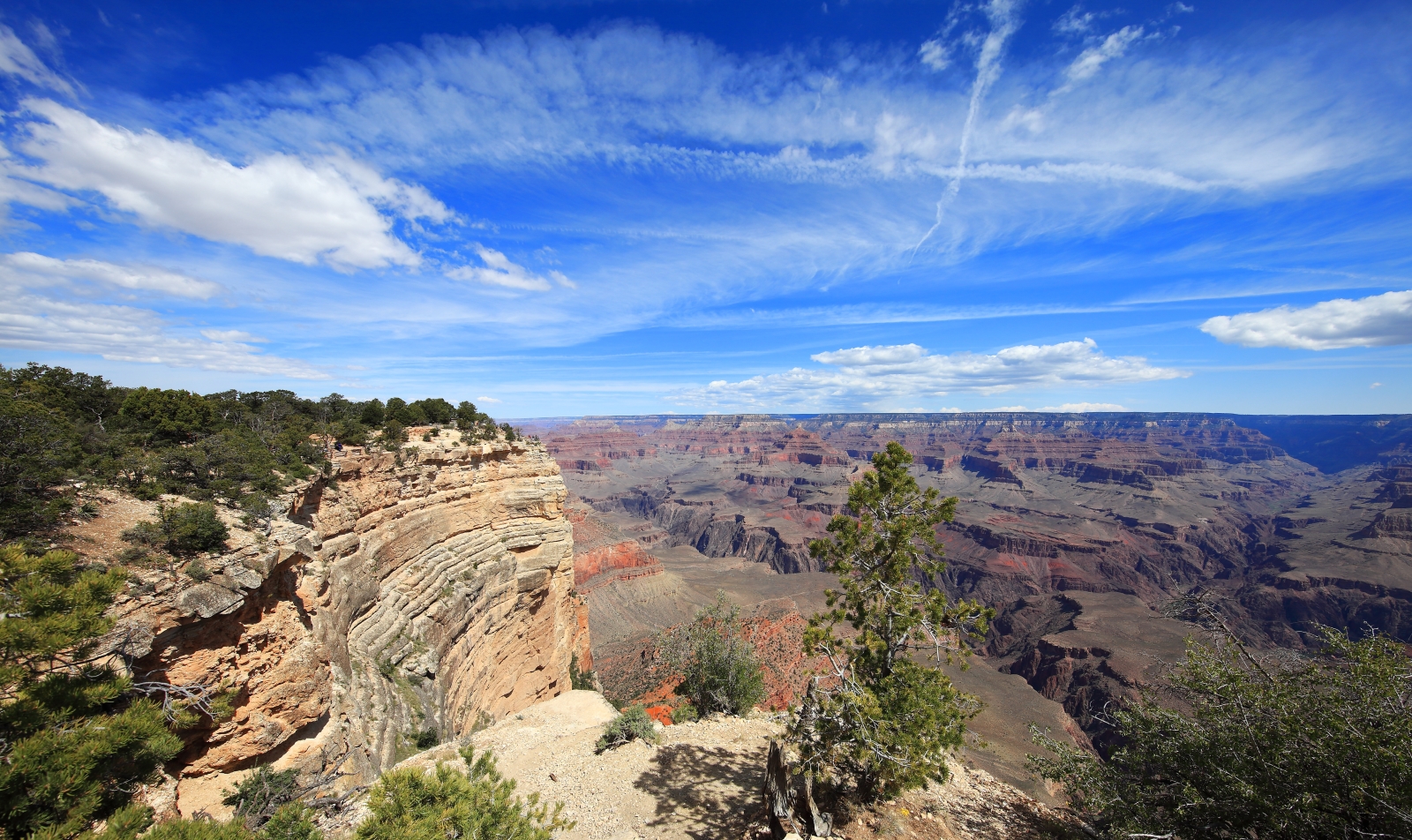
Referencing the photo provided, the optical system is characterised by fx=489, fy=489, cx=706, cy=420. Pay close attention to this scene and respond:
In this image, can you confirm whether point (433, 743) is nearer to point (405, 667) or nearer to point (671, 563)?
point (405, 667)

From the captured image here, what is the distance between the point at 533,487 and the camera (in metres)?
28.8

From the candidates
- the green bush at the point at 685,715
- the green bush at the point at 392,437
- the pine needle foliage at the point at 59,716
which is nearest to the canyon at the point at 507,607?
the green bush at the point at 392,437

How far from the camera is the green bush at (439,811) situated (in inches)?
224

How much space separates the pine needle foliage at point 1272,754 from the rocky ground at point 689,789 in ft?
9.43

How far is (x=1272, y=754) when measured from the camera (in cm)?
783

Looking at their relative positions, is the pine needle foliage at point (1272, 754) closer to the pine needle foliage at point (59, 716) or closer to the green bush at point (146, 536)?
the pine needle foliage at point (59, 716)

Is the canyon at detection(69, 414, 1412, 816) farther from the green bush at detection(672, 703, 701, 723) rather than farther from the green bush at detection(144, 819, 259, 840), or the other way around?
the green bush at detection(672, 703, 701, 723)

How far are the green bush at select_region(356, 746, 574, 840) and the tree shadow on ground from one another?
6.79 meters

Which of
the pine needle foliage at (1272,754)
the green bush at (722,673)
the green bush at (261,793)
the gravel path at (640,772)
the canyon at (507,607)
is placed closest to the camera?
the pine needle foliage at (1272,754)

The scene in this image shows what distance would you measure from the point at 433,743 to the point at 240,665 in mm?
8678

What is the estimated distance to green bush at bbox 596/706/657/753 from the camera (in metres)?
16.4

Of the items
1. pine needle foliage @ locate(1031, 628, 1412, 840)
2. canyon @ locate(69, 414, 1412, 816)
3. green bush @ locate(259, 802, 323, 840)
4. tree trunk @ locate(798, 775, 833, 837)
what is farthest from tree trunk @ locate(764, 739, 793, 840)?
green bush @ locate(259, 802, 323, 840)

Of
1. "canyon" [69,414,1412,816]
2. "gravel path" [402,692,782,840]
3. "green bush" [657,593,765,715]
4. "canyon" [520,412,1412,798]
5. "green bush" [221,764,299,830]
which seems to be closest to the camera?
"green bush" [221,764,299,830]

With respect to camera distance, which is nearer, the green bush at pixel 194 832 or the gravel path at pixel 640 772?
the green bush at pixel 194 832
